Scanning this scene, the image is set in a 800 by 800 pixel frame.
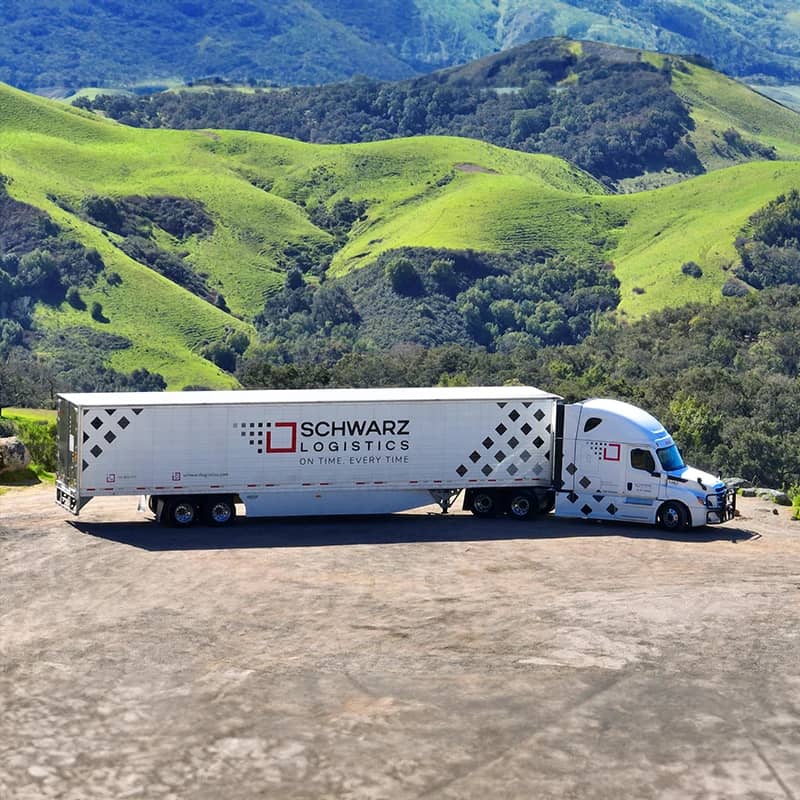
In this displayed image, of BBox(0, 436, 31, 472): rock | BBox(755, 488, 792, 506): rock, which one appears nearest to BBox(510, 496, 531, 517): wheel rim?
BBox(755, 488, 792, 506): rock

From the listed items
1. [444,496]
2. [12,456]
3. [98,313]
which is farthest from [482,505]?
[98,313]

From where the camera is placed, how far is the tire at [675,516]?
43156 mm

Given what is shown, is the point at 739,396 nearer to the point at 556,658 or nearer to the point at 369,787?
the point at 556,658

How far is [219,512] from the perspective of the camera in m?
42.1

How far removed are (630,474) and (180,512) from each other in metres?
12.6

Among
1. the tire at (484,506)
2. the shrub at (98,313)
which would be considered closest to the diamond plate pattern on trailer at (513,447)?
the tire at (484,506)

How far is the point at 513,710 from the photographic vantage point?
26.7 meters

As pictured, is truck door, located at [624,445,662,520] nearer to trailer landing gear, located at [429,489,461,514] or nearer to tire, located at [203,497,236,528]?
trailer landing gear, located at [429,489,461,514]

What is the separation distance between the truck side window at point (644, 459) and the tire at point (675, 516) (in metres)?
1.24

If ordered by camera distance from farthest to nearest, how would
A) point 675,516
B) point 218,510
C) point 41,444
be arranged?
point 41,444 → point 675,516 → point 218,510

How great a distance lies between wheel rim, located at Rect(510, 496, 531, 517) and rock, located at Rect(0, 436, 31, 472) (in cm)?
1747

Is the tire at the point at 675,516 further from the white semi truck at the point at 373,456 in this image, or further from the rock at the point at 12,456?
the rock at the point at 12,456

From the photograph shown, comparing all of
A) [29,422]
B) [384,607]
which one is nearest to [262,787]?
[384,607]

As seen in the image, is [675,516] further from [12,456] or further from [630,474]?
[12,456]
